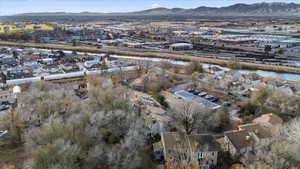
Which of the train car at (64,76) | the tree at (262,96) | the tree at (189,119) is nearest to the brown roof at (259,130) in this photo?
the tree at (189,119)

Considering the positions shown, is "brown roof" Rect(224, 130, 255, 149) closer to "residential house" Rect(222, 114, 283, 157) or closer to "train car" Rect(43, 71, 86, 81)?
"residential house" Rect(222, 114, 283, 157)

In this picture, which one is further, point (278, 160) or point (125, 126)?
point (125, 126)

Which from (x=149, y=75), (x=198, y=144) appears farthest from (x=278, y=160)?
(x=149, y=75)

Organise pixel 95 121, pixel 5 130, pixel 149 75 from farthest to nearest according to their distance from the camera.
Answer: pixel 149 75 → pixel 5 130 → pixel 95 121

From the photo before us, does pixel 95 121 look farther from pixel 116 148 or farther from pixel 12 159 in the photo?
pixel 12 159

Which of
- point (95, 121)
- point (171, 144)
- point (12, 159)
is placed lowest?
point (12, 159)

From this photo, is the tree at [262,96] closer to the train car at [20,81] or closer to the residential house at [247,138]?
the residential house at [247,138]

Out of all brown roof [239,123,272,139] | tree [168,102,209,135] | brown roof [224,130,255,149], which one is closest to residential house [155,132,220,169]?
brown roof [224,130,255,149]

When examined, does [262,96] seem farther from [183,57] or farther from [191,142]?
[183,57]
